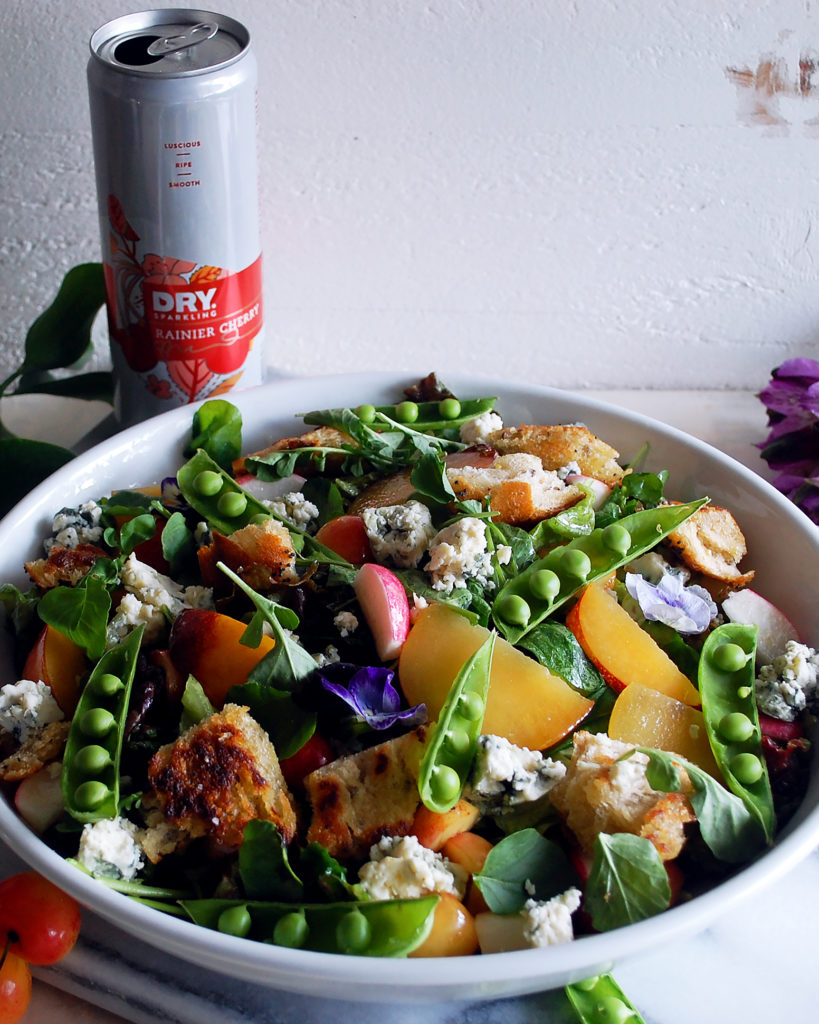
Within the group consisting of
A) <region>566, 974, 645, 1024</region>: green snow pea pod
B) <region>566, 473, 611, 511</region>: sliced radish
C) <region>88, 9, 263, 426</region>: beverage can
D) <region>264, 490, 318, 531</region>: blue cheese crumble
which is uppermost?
<region>88, 9, 263, 426</region>: beverage can

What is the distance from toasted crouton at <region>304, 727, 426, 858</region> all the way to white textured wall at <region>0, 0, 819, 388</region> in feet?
4.25

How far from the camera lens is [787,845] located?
1.12 m

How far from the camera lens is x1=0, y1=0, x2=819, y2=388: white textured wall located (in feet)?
6.23

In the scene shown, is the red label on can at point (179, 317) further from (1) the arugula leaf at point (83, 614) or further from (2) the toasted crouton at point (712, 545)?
(2) the toasted crouton at point (712, 545)

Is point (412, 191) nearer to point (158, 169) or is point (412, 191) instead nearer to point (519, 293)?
point (519, 293)

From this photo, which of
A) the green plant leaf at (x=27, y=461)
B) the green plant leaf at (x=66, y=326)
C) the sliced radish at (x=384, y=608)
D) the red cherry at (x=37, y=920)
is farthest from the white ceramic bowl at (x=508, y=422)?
the green plant leaf at (x=66, y=326)

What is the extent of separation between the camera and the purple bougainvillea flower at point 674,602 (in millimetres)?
1382

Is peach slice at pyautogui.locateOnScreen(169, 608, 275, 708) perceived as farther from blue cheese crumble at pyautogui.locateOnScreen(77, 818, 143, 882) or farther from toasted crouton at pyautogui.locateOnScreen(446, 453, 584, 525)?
toasted crouton at pyautogui.locateOnScreen(446, 453, 584, 525)

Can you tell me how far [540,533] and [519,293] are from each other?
95cm

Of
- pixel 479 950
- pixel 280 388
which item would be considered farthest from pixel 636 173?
pixel 479 950

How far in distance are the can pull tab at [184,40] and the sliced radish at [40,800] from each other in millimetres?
1067

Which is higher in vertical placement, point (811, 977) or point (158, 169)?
point (158, 169)

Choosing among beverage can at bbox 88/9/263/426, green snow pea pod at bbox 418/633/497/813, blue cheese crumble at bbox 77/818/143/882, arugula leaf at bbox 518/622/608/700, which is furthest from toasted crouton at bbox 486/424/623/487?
blue cheese crumble at bbox 77/818/143/882

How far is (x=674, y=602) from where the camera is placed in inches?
56.0
